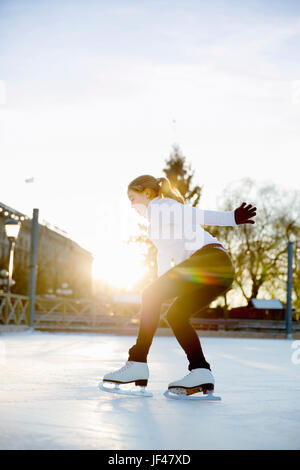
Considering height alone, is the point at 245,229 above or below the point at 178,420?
above

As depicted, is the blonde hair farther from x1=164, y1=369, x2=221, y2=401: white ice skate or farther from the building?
the building

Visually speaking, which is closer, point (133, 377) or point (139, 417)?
point (139, 417)

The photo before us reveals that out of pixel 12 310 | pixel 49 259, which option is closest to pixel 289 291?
pixel 12 310

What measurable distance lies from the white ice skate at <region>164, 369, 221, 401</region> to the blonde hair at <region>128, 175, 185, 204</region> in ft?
3.54

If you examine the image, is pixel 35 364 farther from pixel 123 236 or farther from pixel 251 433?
pixel 123 236

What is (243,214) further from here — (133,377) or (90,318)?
(90,318)

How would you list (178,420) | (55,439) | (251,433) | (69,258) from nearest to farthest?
1. (55,439)
2. (251,433)
3. (178,420)
4. (69,258)

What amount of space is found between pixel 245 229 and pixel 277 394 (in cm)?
3399

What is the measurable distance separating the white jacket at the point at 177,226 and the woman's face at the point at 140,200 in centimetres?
8

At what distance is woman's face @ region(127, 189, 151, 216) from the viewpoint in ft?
12.9

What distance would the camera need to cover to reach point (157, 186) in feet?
12.9

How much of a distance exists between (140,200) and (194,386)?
1198 millimetres

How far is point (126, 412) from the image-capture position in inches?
123
